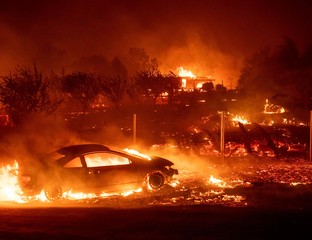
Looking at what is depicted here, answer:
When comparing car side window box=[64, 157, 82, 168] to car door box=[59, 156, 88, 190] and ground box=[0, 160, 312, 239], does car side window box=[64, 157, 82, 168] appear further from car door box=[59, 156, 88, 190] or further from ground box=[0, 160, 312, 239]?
ground box=[0, 160, 312, 239]

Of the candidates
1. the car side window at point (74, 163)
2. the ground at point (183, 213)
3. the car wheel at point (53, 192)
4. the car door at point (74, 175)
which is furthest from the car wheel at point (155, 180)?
the car wheel at point (53, 192)

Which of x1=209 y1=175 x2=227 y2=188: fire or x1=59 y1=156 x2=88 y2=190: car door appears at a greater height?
x1=59 y1=156 x2=88 y2=190: car door

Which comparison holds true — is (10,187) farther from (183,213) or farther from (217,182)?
(217,182)

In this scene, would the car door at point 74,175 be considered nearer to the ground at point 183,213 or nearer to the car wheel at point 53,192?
the car wheel at point 53,192

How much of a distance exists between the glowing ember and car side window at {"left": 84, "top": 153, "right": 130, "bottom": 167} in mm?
1782

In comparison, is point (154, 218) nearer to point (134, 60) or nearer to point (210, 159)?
point (210, 159)

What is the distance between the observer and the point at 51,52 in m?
72.4

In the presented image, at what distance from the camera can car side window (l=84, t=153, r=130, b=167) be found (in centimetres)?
1152

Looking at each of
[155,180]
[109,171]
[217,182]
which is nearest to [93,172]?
[109,171]

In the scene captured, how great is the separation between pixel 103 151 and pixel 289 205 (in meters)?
4.69

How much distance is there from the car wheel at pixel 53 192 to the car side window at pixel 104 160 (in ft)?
3.09

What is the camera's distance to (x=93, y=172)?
11.4 metres

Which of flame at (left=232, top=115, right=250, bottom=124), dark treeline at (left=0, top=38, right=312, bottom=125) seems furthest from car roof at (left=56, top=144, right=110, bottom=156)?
flame at (left=232, top=115, right=250, bottom=124)

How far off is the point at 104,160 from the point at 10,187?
253cm
